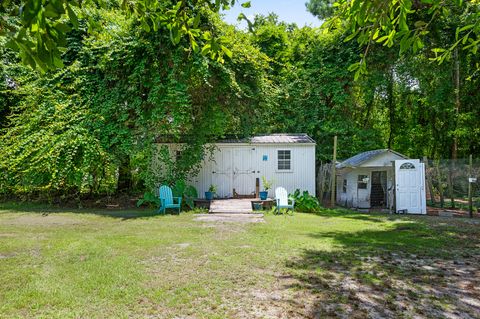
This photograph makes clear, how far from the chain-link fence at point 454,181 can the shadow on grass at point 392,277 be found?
5747 millimetres

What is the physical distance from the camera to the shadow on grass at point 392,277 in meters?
3.37

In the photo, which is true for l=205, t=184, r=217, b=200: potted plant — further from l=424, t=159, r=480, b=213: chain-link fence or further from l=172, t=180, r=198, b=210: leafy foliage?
l=424, t=159, r=480, b=213: chain-link fence

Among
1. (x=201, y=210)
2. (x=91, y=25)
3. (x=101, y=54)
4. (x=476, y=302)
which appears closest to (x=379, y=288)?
(x=476, y=302)

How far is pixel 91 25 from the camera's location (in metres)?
2.24

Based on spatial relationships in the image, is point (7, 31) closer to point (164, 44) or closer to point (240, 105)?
point (164, 44)

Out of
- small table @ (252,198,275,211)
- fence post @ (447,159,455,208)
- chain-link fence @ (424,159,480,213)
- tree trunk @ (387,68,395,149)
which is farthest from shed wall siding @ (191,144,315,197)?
tree trunk @ (387,68,395,149)

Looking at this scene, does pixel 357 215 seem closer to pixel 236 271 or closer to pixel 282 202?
pixel 282 202

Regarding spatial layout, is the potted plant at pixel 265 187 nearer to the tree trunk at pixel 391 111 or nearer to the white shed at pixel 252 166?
the white shed at pixel 252 166

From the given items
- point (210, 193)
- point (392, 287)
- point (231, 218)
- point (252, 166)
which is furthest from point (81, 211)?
point (392, 287)

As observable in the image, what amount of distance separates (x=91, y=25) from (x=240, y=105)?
1080 cm

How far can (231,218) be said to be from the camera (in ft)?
32.0

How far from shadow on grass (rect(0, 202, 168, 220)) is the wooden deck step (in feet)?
6.20

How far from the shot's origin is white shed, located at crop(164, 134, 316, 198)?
538 inches

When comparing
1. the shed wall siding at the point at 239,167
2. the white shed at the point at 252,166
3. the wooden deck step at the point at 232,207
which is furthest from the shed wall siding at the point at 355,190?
the wooden deck step at the point at 232,207
